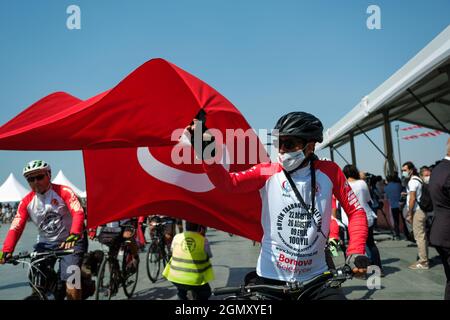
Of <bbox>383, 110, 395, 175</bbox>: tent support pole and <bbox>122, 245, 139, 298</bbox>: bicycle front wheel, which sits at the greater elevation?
<bbox>383, 110, 395, 175</bbox>: tent support pole

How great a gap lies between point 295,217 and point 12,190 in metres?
37.5

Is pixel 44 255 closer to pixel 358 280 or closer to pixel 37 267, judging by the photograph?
pixel 37 267

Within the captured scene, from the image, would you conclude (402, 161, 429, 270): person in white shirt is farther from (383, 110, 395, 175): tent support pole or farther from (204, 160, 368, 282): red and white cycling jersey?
(204, 160, 368, 282): red and white cycling jersey

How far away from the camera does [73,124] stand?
387cm

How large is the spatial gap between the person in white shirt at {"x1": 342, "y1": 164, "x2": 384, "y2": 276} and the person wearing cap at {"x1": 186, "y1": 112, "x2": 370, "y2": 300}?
15.1 ft

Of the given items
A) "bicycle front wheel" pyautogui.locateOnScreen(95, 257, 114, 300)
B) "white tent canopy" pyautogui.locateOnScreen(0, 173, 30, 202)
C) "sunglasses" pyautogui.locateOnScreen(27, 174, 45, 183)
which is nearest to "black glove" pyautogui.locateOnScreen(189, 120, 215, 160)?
"sunglasses" pyautogui.locateOnScreen(27, 174, 45, 183)

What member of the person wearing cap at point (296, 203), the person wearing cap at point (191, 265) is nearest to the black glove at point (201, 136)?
the person wearing cap at point (296, 203)

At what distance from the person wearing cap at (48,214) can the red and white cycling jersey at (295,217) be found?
2.78 meters

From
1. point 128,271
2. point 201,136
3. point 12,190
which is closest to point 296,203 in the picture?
point 201,136

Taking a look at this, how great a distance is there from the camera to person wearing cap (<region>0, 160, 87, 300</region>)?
4.57 metres

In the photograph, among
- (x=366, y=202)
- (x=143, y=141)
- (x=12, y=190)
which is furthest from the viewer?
(x=12, y=190)

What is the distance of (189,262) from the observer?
466 centimetres

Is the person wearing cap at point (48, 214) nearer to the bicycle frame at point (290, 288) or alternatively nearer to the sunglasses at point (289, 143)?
the bicycle frame at point (290, 288)

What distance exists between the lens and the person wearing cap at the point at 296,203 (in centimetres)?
247
